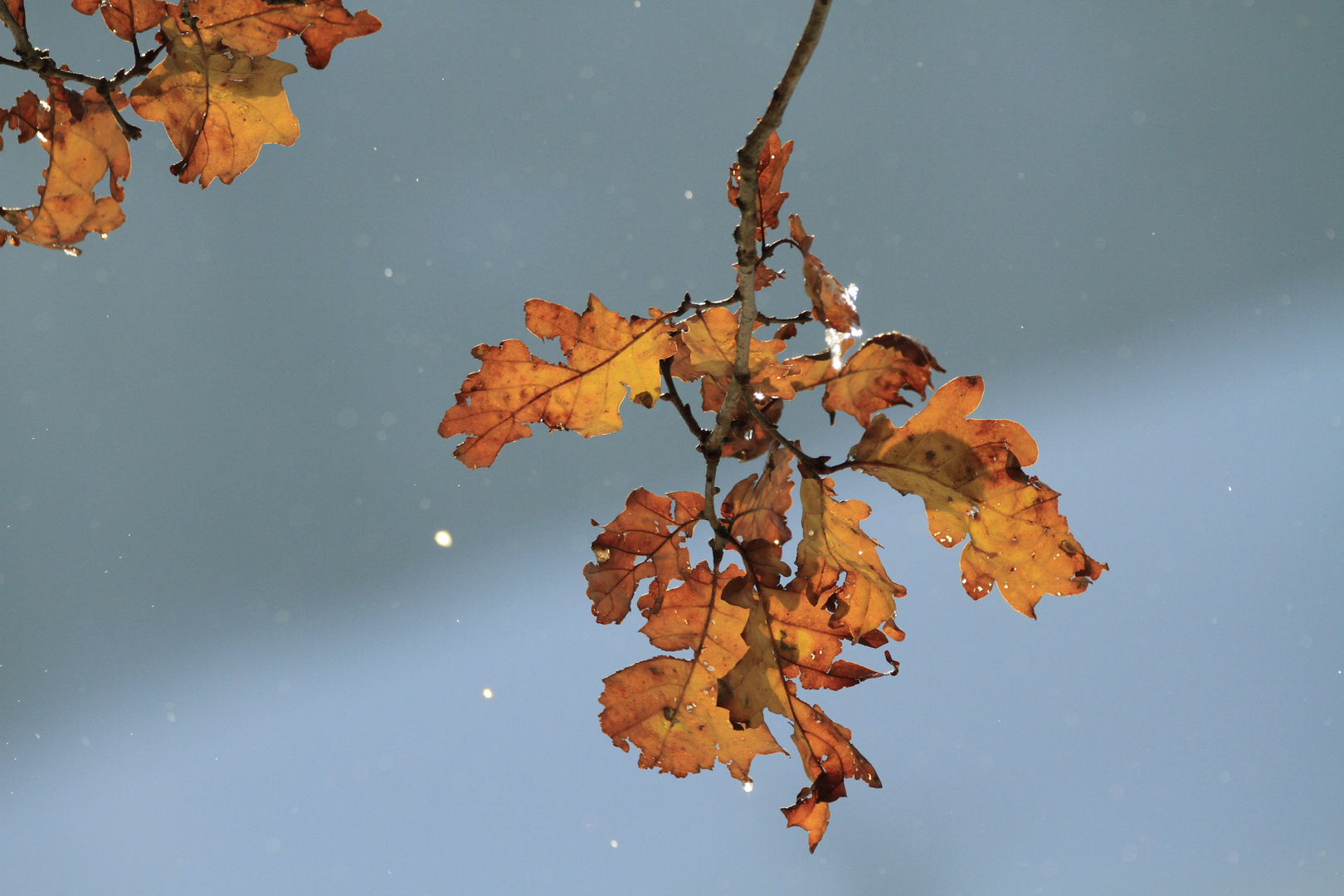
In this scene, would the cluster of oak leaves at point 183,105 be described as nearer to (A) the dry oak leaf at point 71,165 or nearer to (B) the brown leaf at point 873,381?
(A) the dry oak leaf at point 71,165

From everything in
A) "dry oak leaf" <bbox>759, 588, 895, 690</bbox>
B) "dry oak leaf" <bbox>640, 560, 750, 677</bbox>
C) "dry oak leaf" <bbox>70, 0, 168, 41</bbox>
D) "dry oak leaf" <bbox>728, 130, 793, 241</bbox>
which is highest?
"dry oak leaf" <bbox>70, 0, 168, 41</bbox>

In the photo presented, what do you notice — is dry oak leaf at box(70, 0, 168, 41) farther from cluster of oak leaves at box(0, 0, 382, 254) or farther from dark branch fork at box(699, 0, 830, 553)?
dark branch fork at box(699, 0, 830, 553)

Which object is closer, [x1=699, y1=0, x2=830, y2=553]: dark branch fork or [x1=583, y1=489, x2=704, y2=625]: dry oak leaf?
[x1=699, y1=0, x2=830, y2=553]: dark branch fork

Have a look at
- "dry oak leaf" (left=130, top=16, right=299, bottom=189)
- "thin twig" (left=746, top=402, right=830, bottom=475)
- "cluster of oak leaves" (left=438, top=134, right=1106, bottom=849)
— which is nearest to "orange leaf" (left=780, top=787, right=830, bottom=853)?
"cluster of oak leaves" (left=438, top=134, right=1106, bottom=849)

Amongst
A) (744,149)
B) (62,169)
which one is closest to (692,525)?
(744,149)

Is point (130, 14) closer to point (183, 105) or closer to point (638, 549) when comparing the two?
point (183, 105)

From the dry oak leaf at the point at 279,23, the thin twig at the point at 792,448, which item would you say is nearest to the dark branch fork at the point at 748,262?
the thin twig at the point at 792,448

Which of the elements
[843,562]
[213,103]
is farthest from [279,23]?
[843,562]
